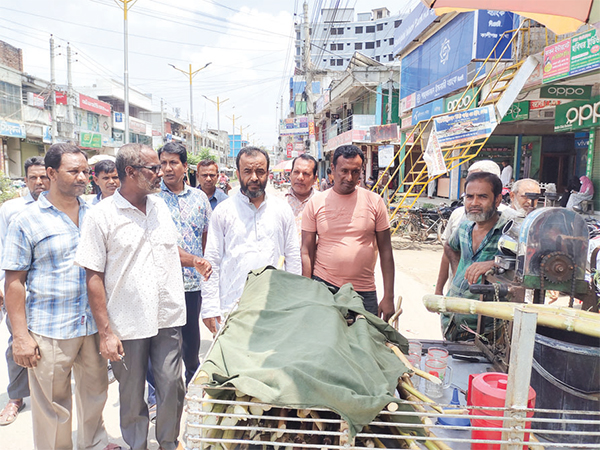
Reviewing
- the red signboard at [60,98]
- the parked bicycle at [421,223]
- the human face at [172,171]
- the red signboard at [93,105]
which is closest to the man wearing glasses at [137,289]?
the human face at [172,171]

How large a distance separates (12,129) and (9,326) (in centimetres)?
2791

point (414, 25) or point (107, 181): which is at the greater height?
point (414, 25)

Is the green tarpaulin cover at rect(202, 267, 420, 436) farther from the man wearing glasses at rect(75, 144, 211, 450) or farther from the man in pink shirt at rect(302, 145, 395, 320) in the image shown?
the man in pink shirt at rect(302, 145, 395, 320)

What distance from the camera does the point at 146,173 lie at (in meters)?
2.54

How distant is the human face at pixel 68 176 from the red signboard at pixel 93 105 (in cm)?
3639

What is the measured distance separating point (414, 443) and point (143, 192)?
207 centimetres

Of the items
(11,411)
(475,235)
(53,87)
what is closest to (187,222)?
(11,411)

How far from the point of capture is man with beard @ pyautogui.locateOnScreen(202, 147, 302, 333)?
9.64 ft

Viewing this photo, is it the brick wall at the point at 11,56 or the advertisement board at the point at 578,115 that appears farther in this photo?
the brick wall at the point at 11,56

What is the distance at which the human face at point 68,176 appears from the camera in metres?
2.63

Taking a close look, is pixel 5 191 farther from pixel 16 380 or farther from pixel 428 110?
pixel 428 110

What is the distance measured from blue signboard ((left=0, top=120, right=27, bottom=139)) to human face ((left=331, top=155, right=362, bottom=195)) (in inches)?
1105

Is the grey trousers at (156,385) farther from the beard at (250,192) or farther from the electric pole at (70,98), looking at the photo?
the electric pole at (70,98)

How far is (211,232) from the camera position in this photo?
3.02 m
